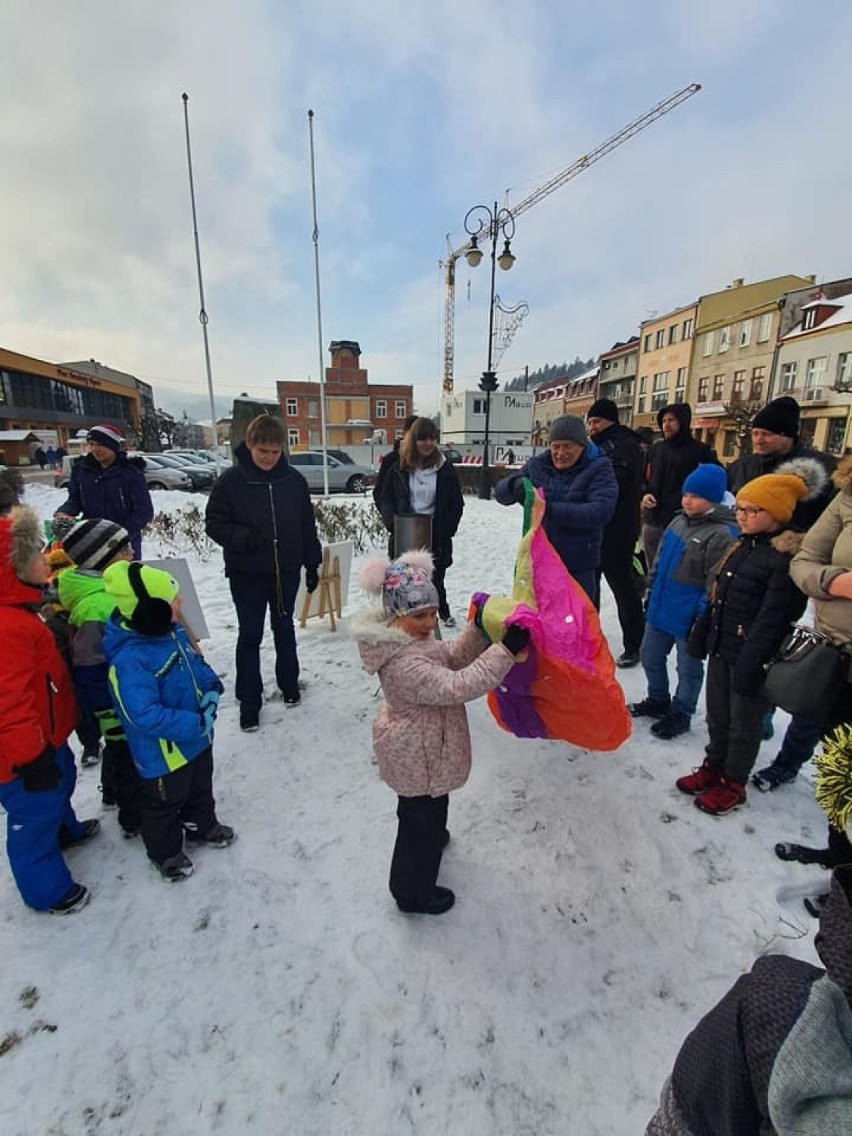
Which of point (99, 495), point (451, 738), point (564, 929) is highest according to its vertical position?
point (99, 495)

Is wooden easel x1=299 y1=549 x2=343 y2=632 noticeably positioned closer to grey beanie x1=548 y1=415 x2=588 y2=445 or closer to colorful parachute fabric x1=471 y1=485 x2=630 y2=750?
grey beanie x1=548 y1=415 x2=588 y2=445

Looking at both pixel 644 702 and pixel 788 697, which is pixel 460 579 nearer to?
pixel 644 702

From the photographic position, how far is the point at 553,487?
3443 millimetres

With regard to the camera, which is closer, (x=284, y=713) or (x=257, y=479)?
(x=257, y=479)

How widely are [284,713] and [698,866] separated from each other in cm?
263

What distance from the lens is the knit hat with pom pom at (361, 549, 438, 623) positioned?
1.92m

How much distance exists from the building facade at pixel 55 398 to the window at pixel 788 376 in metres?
49.6

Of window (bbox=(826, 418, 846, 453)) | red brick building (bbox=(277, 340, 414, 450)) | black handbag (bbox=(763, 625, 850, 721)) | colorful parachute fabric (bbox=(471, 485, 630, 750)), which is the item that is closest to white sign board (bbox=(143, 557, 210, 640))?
colorful parachute fabric (bbox=(471, 485, 630, 750))

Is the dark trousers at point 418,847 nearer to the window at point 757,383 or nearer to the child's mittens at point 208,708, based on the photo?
the child's mittens at point 208,708

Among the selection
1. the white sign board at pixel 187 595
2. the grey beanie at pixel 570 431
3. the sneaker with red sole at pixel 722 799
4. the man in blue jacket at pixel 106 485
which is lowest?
the sneaker with red sole at pixel 722 799

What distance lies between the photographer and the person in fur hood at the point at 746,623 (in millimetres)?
2453

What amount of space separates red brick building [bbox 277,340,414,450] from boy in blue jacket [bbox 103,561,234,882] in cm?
4813

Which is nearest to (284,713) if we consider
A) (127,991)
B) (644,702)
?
(127,991)

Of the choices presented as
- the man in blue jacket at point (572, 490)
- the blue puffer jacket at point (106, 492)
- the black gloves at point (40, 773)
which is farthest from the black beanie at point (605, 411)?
the black gloves at point (40, 773)
